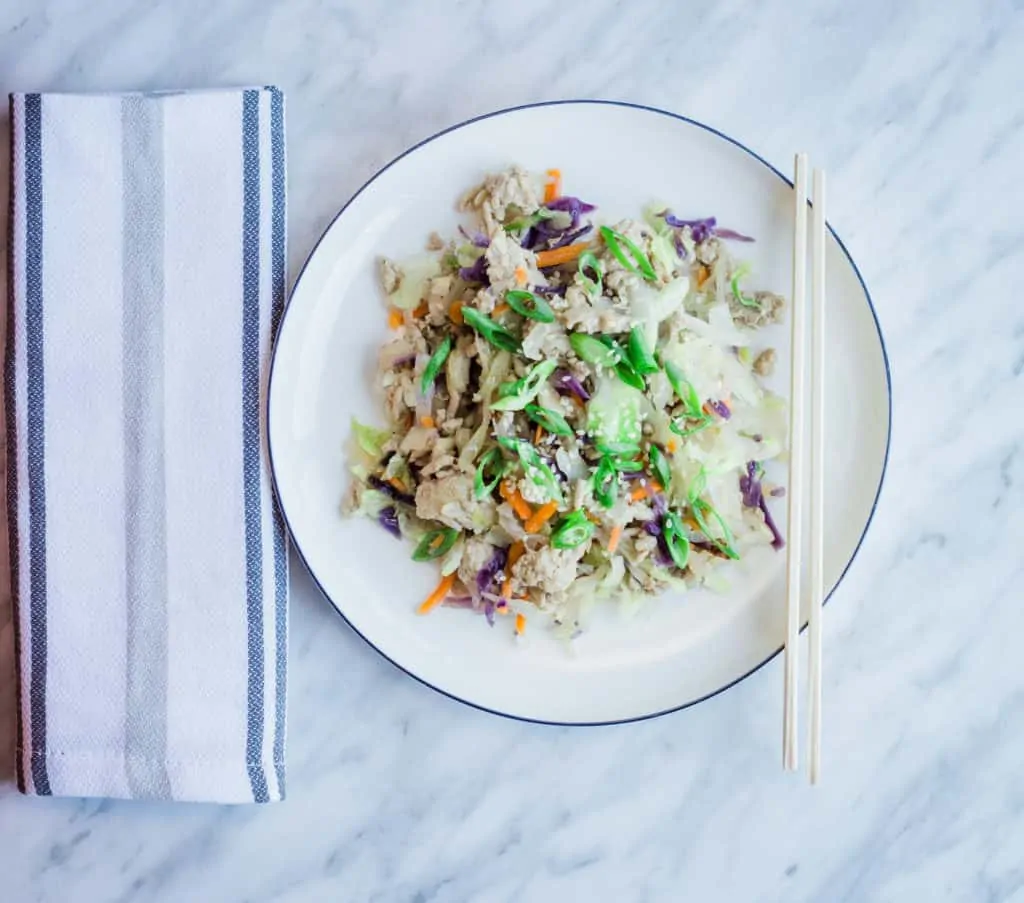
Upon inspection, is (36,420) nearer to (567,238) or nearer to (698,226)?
(567,238)

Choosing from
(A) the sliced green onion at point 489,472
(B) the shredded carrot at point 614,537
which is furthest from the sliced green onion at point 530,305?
(B) the shredded carrot at point 614,537

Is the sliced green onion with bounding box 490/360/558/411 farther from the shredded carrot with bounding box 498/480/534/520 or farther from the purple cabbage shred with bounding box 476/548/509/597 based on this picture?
the purple cabbage shred with bounding box 476/548/509/597

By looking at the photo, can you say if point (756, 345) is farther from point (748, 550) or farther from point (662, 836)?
point (662, 836)

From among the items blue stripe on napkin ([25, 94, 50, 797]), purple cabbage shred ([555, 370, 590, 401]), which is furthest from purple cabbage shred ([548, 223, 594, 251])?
blue stripe on napkin ([25, 94, 50, 797])

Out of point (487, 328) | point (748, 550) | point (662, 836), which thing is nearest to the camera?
point (487, 328)

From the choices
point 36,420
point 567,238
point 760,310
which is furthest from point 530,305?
point 36,420

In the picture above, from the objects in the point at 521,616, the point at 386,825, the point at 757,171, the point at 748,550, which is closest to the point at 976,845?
the point at 748,550
